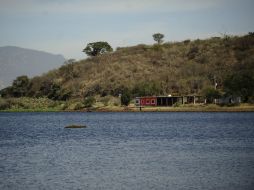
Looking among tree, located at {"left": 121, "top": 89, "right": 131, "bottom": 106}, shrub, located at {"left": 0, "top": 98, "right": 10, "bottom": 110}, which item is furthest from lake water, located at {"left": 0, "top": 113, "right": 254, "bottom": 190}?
shrub, located at {"left": 0, "top": 98, "right": 10, "bottom": 110}

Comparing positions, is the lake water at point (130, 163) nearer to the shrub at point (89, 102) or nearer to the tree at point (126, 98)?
the tree at point (126, 98)

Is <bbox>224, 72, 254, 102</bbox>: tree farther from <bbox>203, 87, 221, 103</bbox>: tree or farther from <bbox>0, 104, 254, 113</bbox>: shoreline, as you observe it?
<bbox>0, 104, 254, 113</bbox>: shoreline

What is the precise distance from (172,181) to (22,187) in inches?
388

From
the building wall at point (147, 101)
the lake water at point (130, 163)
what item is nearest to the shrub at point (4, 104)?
the building wall at point (147, 101)

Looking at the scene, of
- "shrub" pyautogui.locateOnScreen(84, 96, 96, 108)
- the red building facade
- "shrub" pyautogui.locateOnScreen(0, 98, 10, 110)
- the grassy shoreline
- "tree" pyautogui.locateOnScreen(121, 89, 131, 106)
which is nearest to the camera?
the grassy shoreline

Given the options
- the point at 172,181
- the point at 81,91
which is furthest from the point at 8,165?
the point at 81,91

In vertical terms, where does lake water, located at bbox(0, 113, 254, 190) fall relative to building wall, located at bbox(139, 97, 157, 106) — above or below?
below

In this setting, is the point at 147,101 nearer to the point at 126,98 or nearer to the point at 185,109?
the point at 126,98

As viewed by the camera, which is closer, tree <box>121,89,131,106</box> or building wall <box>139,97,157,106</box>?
building wall <box>139,97,157,106</box>

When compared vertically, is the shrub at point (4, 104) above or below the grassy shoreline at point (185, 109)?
above

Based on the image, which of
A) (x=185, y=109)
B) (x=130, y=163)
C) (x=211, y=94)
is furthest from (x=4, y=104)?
(x=130, y=163)

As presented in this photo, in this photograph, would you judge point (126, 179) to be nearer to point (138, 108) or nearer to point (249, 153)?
point (249, 153)

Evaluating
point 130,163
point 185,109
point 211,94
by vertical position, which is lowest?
point 130,163

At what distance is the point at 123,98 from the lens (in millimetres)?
158500
